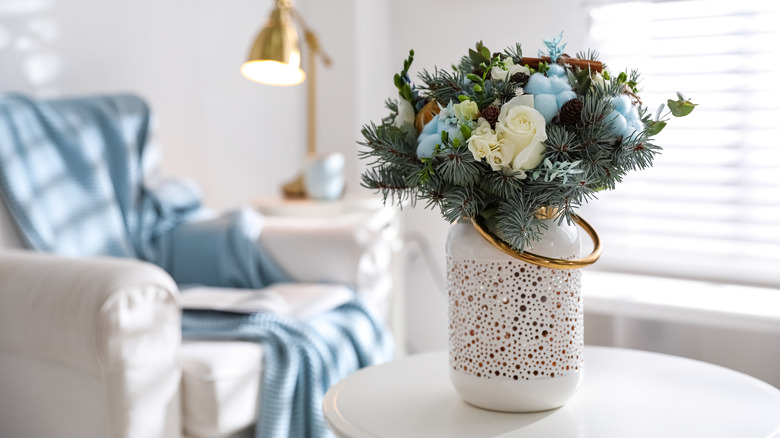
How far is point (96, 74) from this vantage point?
219cm

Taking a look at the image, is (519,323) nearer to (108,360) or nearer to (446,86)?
(446,86)

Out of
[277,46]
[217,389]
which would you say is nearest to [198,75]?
[277,46]

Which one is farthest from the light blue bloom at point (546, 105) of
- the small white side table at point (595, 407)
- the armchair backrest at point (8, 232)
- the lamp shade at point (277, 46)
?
the armchair backrest at point (8, 232)

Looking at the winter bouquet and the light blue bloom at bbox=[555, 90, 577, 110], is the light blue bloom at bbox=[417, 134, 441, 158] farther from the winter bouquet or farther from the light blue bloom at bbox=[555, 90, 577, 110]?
the light blue bloom at bbox=[555, 90, 577, 110]

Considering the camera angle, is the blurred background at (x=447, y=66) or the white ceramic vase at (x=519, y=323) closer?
the white ceramic vase at (x=519, y=323)

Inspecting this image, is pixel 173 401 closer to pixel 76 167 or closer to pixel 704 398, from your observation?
pixel 76 167

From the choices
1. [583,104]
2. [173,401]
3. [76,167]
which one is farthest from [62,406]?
[583,104]

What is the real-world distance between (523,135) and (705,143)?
1677 millimetres

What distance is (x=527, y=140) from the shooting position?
31.9 inches

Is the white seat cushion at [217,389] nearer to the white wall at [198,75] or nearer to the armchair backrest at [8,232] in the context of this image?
the armchair backrest at [8,232]

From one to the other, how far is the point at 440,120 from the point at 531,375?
31 cm

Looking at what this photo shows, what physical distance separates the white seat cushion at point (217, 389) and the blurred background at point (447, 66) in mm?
901

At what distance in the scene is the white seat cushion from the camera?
1.42 meters

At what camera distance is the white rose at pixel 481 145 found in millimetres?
812
